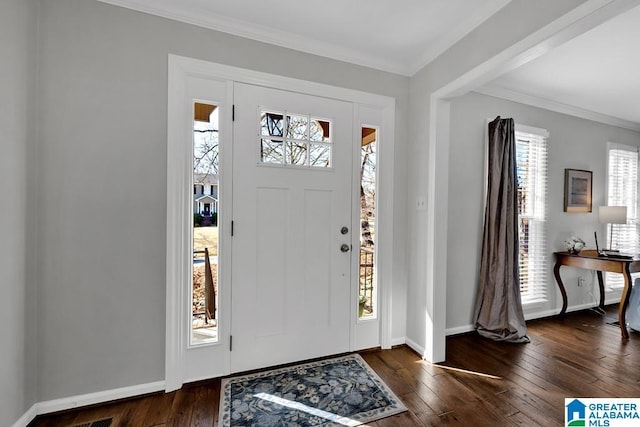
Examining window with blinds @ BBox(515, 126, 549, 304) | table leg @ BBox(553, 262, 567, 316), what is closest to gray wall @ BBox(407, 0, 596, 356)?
window with blinds @ BBox(515, 126, 549, 304)

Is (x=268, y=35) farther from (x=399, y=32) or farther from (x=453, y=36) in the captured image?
(x=453, y=36)

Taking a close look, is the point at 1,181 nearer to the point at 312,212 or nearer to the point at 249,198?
the point at 249,198

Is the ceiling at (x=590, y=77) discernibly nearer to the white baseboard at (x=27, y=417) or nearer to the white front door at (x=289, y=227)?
the white front door at (x=289, y=227)

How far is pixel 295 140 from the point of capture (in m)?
2.22

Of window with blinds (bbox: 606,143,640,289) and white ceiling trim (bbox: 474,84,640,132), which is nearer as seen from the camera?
white ceiling trim (bbox: 474,84,640,132)

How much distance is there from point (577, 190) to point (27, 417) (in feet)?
17.2

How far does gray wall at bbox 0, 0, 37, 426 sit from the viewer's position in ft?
4.57

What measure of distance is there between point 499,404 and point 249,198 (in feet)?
6.94

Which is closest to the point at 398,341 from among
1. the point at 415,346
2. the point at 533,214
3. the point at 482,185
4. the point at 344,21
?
the point at 415,346

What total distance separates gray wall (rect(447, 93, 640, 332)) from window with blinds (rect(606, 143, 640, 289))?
0.21 m

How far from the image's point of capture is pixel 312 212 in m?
2.28

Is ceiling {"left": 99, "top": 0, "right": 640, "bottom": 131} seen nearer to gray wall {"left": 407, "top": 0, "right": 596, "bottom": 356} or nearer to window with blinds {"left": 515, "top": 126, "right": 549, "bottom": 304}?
gray wall {"left": 407, "top": 0, "right": 596, "bottom": 356}

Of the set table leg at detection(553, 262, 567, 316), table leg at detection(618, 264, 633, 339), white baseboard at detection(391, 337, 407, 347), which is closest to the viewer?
white baseboard at detection(391, 337, 407, 347)

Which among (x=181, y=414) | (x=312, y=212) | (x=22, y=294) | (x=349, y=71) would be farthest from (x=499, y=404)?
(x=22, y=294)
